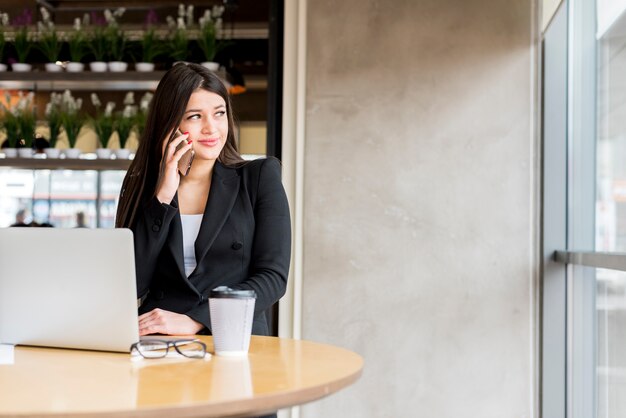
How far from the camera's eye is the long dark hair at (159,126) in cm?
237

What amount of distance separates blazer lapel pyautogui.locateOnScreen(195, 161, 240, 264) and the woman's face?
0.20 feet

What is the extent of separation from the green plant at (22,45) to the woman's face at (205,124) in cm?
312

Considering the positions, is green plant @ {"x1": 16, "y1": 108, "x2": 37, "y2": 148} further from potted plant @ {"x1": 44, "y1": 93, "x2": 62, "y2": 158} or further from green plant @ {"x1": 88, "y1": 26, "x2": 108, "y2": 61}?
green plant @ {"x1": 88, "y1": 26, "x2": 108, "y2": 61}

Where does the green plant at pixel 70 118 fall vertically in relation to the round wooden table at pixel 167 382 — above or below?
above

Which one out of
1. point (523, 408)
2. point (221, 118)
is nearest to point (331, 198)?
point (523, 408)

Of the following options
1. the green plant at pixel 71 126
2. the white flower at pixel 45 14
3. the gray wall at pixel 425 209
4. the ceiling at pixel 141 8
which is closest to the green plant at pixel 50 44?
the white flower at pixel 45 14

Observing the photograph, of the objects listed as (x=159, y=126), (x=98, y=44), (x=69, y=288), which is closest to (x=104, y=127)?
(x=98, y=44)

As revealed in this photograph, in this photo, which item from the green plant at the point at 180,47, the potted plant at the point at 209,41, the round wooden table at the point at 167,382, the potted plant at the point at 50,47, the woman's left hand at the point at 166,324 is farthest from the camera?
the potted plant at the point at 50,47

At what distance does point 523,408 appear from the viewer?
393 centimetres

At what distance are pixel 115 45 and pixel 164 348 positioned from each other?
358 cm

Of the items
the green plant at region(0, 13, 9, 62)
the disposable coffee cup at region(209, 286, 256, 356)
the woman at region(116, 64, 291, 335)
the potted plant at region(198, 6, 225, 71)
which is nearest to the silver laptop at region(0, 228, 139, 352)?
the disposable coffee cup at region(209, 286, 256, 356)

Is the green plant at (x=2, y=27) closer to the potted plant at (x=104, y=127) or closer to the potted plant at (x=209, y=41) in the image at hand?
the potted plant at (x=104, y=127)

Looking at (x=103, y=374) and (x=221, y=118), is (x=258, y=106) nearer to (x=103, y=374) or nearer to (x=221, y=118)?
(x=221, y=118)

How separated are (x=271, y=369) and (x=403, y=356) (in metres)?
2.44
